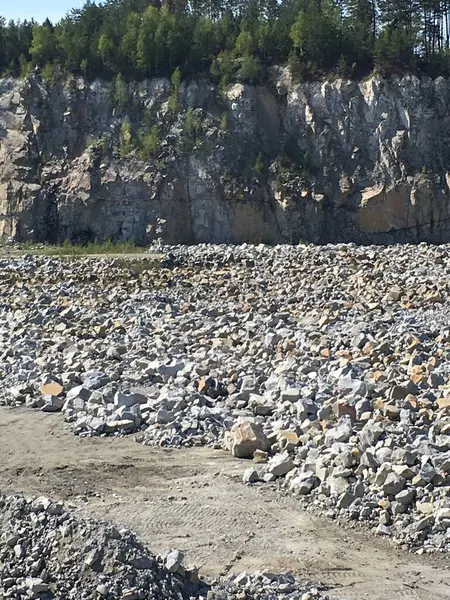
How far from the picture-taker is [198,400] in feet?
36.3

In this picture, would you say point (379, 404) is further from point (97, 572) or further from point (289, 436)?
point (97, 572)

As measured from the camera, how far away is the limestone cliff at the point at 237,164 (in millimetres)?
47031

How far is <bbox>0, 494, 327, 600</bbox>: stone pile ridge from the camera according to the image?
6.06 m

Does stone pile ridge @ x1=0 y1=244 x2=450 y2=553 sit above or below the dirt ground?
above

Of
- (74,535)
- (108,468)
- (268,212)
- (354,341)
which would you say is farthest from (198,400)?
(268,212)

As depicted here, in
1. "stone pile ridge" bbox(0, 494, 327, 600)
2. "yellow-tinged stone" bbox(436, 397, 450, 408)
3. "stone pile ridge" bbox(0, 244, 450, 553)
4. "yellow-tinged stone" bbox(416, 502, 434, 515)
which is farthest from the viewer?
"yellow-tinged stone" bbox(436, 397, 450, 408)

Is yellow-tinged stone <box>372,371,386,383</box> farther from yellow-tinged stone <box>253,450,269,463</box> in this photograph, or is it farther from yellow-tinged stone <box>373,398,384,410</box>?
yellow-tinged stone <box>253,450,269,463</box>

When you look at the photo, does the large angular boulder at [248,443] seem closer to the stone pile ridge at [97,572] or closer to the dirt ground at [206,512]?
the dirt ground at [206,512]

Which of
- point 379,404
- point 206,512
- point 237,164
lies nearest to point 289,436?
point 379,404

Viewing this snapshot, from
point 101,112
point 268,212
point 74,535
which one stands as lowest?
point 74,535

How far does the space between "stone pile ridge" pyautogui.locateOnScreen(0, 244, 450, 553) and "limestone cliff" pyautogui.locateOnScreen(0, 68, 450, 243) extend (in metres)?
24.1

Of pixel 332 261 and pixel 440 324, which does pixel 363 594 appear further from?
pixel 332 261

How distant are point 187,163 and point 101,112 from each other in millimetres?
6408

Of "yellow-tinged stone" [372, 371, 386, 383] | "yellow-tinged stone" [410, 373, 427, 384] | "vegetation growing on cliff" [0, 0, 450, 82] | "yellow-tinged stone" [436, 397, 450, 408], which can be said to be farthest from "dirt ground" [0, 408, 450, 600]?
"vegetation growing on cliff" [0, 0, 450, 82]
